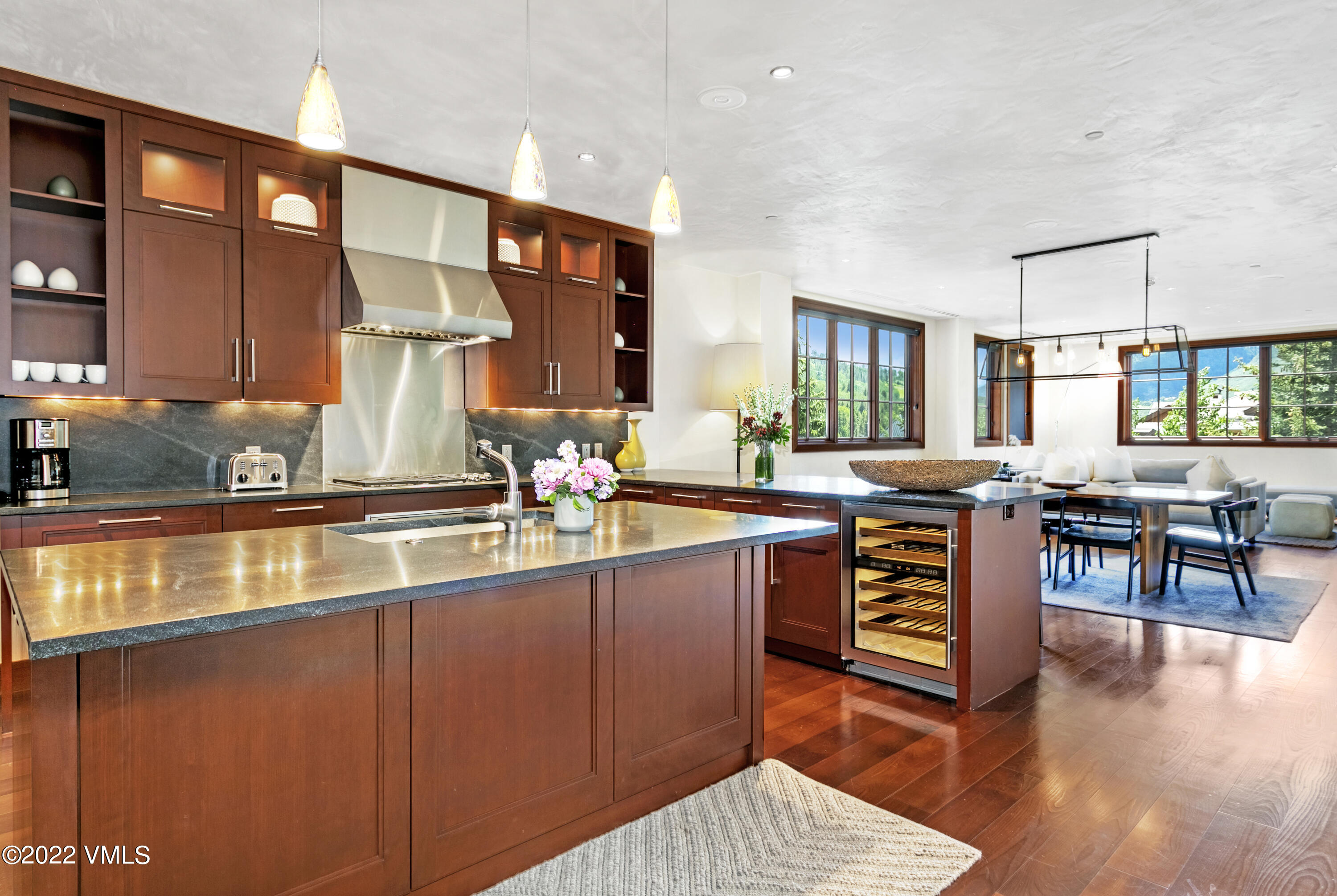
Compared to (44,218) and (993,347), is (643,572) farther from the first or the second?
(993,347)

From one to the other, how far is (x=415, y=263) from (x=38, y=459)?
6.38 ft

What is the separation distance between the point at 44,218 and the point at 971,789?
4.56m

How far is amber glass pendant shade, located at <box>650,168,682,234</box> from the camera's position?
7.62 feet

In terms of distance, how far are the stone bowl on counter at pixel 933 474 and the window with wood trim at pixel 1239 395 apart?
7.42 m

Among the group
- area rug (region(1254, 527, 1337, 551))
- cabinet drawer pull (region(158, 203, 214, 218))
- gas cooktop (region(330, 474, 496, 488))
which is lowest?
area rug (region(1254, 527, 1337, 551))

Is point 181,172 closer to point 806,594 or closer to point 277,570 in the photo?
point 277,570

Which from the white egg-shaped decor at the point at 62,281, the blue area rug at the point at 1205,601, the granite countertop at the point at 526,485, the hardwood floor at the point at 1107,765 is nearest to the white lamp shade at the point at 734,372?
the granite countertop at the point at 526,485

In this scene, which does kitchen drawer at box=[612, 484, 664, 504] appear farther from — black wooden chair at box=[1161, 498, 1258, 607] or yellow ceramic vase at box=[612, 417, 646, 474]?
black wooden chair at box=[1161, 498, 1258, 607]

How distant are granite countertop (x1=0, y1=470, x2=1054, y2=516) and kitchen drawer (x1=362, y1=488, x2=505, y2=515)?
2 centimetres

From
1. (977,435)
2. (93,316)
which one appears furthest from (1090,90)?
(977,435)

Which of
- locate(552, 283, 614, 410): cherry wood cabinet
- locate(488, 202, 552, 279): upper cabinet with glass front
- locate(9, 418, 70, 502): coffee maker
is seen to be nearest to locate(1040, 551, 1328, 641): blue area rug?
locate(552, 283, 614, 410): cherry wood cabinet

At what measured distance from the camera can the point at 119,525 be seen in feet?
10.4

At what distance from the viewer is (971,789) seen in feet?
8.36

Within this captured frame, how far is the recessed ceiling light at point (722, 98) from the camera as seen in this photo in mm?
3061
